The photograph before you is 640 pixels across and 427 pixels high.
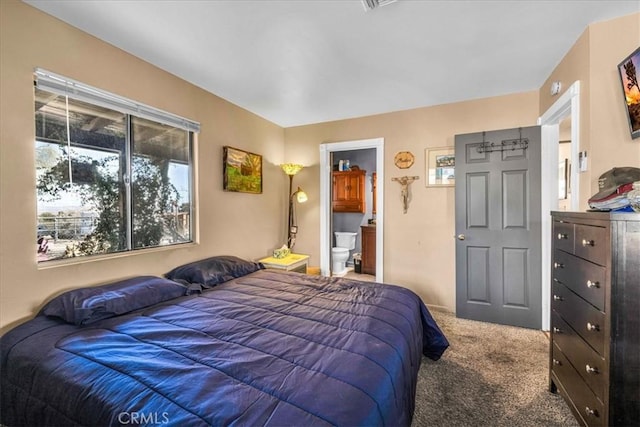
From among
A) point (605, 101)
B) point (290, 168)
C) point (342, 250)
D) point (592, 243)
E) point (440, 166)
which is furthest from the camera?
point (342, 250)

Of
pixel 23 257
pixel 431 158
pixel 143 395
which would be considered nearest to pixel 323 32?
pixel 431 158

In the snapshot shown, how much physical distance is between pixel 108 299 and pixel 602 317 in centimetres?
273

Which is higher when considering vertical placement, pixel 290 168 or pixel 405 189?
pixel 290 168

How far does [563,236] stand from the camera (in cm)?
165

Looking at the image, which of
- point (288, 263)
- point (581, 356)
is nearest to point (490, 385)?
point (581, 356)

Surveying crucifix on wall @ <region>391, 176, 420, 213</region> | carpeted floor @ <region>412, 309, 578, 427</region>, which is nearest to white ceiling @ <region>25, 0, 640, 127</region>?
crucifix on wall @ <region>391, 176, 420, 213</region>

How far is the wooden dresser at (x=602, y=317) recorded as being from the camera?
1177 millimetres

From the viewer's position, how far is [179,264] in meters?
2.54

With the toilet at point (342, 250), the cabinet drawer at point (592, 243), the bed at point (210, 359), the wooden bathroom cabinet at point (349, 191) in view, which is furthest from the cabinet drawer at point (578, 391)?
the wooden bathroom cabinet at point (349, 191)

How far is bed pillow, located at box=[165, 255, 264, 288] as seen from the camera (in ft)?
7.89

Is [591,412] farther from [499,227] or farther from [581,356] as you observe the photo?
[499,227]

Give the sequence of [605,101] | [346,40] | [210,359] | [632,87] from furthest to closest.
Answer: [346,40] < [605,101] < [632,87] < [210,359]

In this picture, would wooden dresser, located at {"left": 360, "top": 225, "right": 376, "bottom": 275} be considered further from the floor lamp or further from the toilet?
the floor lamp

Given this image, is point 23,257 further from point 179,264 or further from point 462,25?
point 462,25
